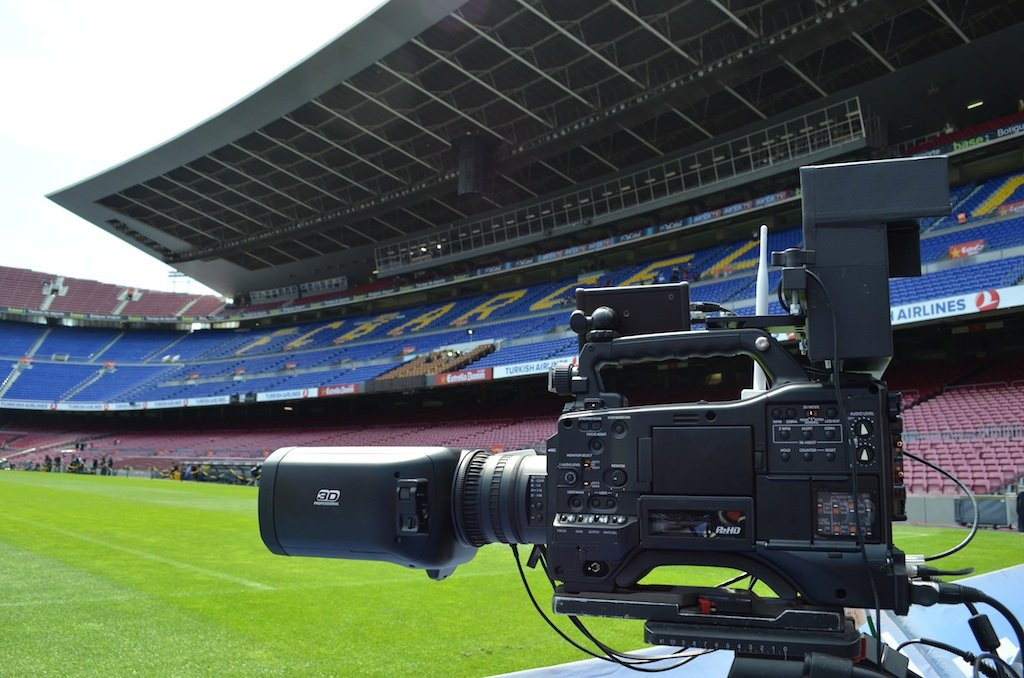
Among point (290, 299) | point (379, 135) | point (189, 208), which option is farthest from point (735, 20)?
point (290, 299)

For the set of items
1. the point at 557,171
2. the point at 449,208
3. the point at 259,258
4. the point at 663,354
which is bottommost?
the point at 663,354

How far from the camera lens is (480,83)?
869 inches

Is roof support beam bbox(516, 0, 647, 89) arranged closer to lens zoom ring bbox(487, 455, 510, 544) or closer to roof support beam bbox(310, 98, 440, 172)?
roof support beam bbox(310, 98, 440, 172)

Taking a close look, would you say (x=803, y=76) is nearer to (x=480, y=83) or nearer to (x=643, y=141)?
(x=643, y=141)

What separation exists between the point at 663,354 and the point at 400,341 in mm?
32005

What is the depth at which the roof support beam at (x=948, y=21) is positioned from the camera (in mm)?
17195

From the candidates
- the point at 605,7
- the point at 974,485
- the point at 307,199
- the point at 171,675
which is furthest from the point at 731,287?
the point at 171,675

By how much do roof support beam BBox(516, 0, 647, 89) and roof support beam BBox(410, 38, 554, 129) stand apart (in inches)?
127

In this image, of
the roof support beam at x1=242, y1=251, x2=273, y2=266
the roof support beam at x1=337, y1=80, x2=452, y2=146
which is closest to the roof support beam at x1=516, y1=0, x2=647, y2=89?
the roof support beam at x1=337, y1=80, x2=452, y2=146

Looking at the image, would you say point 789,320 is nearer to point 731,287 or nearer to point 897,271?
point 897,271

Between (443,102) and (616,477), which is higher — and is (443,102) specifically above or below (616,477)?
above

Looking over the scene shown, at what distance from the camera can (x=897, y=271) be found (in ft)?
5.74

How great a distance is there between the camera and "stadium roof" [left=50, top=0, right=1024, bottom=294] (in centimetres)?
1855

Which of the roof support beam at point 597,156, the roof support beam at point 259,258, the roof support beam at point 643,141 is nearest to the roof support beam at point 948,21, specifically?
the roof support beam at point 643,141
